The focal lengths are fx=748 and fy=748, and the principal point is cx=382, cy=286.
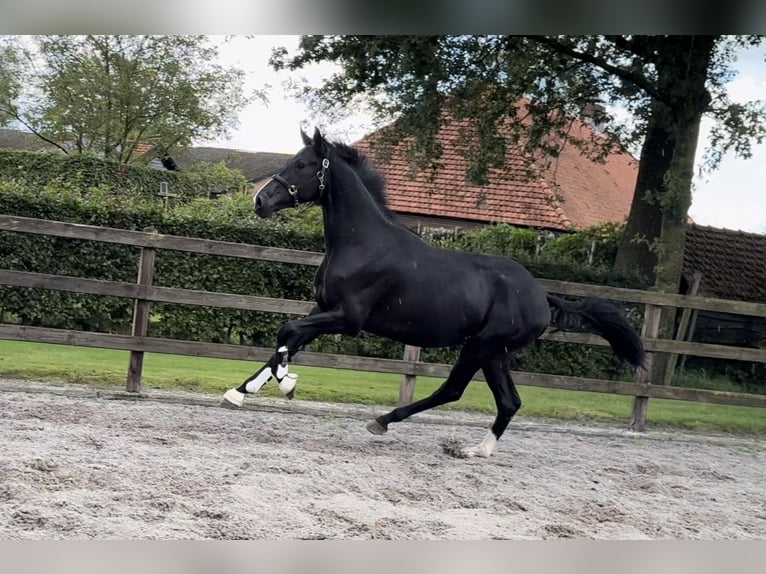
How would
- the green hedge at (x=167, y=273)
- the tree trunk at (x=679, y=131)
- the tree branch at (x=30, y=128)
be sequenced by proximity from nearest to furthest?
the green hedge at (x=167, y=273) < the tree trunk at (x=679, y=131) < the tree branch at (x=30, y=128)

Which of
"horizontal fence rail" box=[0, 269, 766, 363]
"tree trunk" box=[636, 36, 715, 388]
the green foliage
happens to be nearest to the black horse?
"horizontal fence rail" box=[0, 269, 766, 363]

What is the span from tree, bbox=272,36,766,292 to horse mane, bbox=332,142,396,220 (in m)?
5.11

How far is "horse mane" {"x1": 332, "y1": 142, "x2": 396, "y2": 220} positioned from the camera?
490 centimetres

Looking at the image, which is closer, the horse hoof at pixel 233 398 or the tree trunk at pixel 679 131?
the horse hoof at pixel 233 398

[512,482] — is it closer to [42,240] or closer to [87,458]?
[87,458]

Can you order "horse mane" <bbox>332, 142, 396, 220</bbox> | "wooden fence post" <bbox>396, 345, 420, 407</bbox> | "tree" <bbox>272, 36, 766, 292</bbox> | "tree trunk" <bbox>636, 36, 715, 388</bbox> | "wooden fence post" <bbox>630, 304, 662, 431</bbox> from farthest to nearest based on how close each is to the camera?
1. "tree" <bbox>272, 36, 766, 292</bbox>
2. "tree trunk" <bbox>636, 36, 715, 388</bbox>
3. "wooden fence post" <bbox>630, 304, 662, 431</bbox>
4. "wooden fence post" <bbox>396, 345, 420, 407</bbox>
5. "horse mane" <bbox>332, 142, 396, 220</bbox>

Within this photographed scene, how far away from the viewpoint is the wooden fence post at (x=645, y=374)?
709cm

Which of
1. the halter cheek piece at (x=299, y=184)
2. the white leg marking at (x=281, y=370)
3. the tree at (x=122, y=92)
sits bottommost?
the white leg marking at (x=281, y=370)

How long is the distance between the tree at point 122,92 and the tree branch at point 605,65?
34.9 feet

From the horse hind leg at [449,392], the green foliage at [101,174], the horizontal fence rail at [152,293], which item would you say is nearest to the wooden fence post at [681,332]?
the horizontal fence rail at [152,293]

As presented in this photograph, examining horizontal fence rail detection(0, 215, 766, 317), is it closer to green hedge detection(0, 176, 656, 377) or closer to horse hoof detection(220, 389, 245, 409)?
horse hoof detection(220, 389, 245, 409)

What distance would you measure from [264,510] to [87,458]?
1.12 meters

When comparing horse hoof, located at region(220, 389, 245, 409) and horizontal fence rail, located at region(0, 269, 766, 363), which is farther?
horizontal fence rail, located at region(0, 269, 766, 363)

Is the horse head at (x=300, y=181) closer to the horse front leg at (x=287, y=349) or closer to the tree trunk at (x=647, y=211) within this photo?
the horse front leg at (x=287, y=349)
